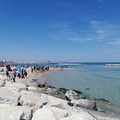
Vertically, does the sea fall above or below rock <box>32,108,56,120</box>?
below

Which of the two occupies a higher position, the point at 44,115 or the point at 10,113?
the point at 10,113

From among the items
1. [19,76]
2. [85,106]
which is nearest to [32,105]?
[85,106]

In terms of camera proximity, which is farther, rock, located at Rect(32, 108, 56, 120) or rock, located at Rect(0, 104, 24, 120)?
rock, located at Rect(32, 108, 56, 120)

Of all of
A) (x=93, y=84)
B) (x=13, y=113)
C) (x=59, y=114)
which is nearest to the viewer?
(x=13, y=113)

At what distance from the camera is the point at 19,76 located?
33.6 m

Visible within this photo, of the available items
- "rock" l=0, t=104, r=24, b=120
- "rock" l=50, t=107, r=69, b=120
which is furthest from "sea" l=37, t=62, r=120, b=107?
"rock" l=0, t=104, r=24, b=120

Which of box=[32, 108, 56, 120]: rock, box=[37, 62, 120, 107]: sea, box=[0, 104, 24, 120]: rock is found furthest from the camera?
box=[37, 62, 120, 107]: sea

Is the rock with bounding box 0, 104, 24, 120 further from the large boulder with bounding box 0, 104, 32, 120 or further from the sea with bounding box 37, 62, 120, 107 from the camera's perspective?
the sea with bounding box 37, 62, 120, 107

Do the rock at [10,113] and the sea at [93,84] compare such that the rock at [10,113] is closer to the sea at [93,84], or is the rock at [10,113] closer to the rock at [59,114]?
the rock at [59,114]

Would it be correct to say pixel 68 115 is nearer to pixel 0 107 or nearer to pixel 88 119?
pixel 88 119

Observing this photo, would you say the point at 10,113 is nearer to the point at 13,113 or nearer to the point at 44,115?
the point at 13,113

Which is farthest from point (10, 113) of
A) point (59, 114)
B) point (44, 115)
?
point (59, 114)

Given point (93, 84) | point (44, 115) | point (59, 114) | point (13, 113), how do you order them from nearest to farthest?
point (13, 113) < point (44, 115) < point (59, 114) < point (93, 84)

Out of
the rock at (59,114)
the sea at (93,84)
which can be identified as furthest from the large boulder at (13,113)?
the sea at (93,84)
